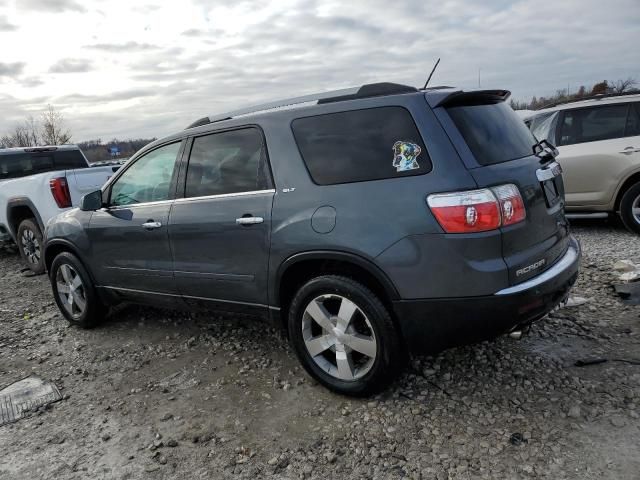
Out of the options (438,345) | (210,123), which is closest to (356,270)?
(438,345)

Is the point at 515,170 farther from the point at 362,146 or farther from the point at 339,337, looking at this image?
the point at 339,337

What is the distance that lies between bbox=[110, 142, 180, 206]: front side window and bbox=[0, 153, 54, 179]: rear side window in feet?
16.6

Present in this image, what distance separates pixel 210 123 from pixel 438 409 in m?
2.48

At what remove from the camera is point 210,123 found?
12.3ft

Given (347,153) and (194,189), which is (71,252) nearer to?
(194,189)

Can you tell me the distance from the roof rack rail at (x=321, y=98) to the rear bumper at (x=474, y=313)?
1235 millimetres

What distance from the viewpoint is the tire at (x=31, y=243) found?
7014 millimetres

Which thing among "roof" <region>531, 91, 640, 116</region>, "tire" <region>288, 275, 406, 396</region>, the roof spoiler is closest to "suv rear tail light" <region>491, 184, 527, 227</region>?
the roof spoiler

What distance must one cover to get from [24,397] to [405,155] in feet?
10.3

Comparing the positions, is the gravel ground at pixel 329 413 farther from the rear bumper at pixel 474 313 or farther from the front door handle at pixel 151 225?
the front door handle at pixel 151 225

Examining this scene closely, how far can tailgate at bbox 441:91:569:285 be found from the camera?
2701mm

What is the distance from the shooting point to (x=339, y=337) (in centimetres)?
306

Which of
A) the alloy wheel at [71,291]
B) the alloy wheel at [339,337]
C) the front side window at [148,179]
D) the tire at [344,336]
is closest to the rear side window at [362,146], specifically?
the tire at [344,336]

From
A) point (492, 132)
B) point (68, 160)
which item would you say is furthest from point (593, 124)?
point (68, 160)
